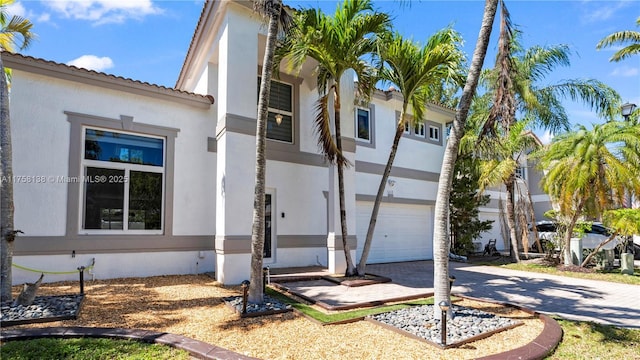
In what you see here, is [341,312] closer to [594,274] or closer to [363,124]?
[363,124]

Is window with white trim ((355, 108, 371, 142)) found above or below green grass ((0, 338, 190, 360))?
above

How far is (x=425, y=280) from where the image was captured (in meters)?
10.1

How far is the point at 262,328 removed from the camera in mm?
5586

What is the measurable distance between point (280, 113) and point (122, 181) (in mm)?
5054

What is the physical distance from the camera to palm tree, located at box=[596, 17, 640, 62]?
15992mm

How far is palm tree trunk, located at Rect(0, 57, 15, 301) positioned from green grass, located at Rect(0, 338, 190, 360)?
1.95 meters

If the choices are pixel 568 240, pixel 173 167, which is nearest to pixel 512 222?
pixel 568 240

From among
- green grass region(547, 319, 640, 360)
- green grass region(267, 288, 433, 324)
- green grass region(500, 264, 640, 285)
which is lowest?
green grass region(500, 264, 640, 285)

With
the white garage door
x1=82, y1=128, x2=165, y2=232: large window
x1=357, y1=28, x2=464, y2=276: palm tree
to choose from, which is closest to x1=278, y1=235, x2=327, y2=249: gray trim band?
the white garage door

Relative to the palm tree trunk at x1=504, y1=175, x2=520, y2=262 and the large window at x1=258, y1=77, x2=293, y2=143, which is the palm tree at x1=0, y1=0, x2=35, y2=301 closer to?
the large window at x1=258, y1=77, x2=293, y2=143

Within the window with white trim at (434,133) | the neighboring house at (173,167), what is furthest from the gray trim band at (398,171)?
the neighboring house at (173,167)

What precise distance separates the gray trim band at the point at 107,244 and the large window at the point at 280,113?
384 cm

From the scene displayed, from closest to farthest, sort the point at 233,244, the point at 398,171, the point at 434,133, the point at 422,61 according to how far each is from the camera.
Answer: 1. the point at 422,61
2. the point at 233,244
3. the point at 398,171
4. the point at 434,133

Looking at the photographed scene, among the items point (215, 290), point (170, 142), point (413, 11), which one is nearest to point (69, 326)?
point (215, 290)
